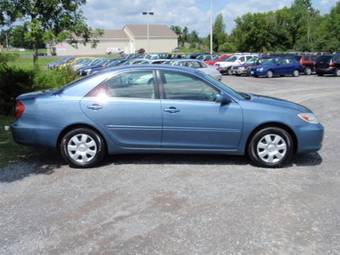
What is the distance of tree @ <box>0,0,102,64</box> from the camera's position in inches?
571

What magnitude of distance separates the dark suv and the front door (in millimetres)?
26972

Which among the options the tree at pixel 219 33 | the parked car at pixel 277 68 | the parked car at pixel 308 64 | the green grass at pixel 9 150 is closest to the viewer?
the green grass at pixel 9 150

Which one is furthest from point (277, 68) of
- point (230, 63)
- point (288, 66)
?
point (230, 63)

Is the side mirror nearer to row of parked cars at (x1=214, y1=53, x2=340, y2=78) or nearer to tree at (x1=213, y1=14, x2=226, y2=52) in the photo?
row of parked cars at (x1=214, y1=53, x2=340, y2=78)

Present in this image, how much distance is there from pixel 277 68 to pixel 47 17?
19331mm

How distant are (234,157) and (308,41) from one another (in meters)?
73.0

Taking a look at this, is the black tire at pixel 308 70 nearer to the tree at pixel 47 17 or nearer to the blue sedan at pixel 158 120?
the tree at pixel 47 17

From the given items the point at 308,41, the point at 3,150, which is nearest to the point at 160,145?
the point at 3,150

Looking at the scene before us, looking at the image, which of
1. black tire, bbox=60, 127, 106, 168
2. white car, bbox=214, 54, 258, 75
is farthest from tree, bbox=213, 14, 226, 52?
black tire, bbox=60, 127, 106, 168

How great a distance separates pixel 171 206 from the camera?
4.73 metres

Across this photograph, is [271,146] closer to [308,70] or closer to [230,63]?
[308,70]

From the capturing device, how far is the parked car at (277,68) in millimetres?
30016

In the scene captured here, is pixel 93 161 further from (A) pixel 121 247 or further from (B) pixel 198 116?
(A) pixel 121 247

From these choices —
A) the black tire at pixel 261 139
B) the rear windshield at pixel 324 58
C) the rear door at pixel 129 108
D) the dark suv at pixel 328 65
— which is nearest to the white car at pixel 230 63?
the rear windshield at pixel 324 58
